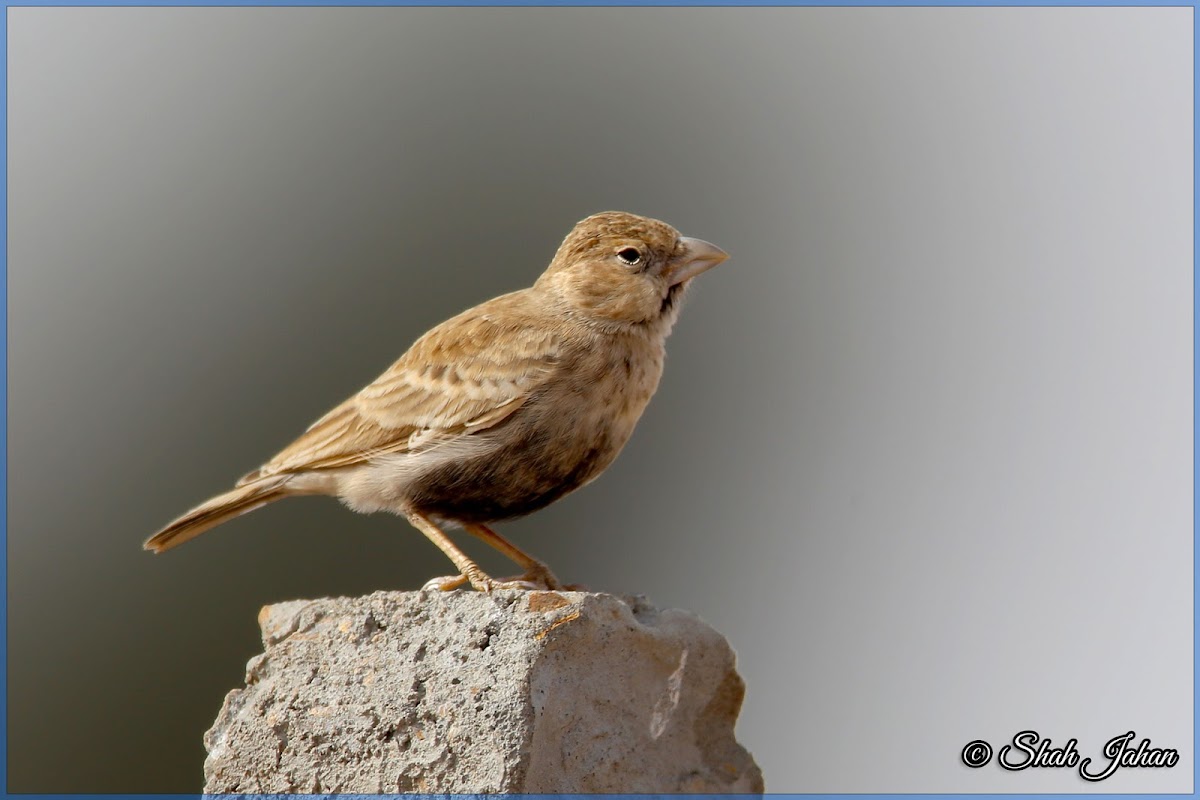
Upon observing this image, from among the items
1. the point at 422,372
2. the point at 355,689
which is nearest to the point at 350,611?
the point at 355,689

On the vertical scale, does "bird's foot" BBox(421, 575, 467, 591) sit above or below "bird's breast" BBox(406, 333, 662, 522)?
below

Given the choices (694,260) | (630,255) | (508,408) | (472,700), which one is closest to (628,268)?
(630,255)

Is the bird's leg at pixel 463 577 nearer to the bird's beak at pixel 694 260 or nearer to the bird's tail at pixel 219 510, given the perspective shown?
the bird's tail at pixel 219 510

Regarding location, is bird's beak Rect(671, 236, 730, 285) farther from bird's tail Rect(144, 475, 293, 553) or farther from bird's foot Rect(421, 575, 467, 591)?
bird's tail Rect(144, 475, 293, 553)

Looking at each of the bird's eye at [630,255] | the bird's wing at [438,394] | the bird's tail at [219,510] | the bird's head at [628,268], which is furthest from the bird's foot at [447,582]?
the bird's eye at [630,255]

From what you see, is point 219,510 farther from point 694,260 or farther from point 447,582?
point 694,260

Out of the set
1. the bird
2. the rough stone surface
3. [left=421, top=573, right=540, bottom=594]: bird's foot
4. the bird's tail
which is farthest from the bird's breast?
the bird's tail

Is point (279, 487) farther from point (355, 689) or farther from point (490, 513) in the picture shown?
point (355, 689)
